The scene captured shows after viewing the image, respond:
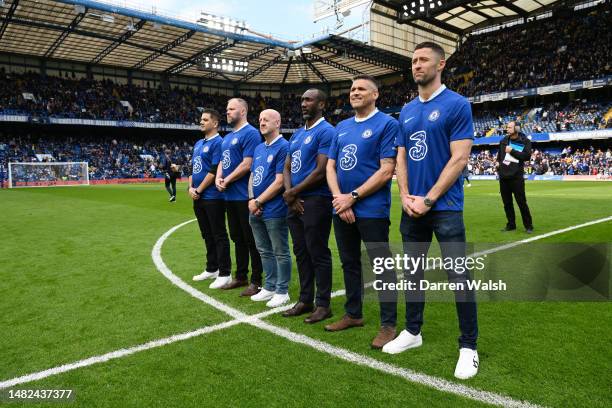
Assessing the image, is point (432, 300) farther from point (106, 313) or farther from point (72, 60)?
point (72, 60)

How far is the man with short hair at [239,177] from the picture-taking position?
5.20m

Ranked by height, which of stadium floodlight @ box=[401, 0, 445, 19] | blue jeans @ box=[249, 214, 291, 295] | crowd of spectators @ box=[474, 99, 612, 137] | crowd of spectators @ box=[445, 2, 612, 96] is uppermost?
stadium floodlight @ box=[401, 0, 445, 19]

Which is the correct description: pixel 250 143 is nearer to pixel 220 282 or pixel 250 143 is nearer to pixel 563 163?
pixel 220 282

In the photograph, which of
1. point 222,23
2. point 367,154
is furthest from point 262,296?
point 222,23

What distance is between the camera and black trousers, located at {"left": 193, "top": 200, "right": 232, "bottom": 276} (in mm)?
5516

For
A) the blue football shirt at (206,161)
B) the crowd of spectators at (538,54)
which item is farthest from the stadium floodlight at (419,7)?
the blue football shirt at (206,161)

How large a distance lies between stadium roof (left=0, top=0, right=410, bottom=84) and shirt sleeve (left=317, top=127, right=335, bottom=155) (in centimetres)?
3449

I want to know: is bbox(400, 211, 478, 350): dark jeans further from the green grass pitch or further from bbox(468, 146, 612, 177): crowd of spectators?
bbox(468, 146, 612, 177): crowd of spectators

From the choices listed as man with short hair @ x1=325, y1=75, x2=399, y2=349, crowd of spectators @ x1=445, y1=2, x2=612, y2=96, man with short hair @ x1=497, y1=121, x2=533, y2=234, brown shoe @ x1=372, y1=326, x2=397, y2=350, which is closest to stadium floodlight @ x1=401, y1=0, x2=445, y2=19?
crowd of spectators @ x1=445, y1=2, x2=612, y2=96

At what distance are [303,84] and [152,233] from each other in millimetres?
55150

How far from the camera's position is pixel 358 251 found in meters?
3.93

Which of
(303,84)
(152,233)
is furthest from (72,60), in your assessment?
(152,233)

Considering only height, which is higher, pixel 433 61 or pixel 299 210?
pixel 433 61

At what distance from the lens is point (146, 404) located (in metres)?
2.72
